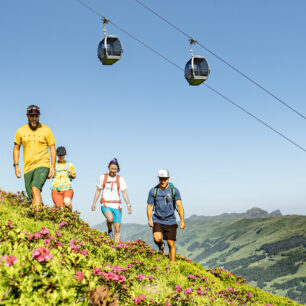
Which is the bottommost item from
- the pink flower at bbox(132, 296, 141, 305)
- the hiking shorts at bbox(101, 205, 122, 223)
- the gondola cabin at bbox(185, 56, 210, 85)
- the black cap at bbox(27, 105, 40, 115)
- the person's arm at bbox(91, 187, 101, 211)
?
the pink flower at bbox(132, 296, 141, 305)

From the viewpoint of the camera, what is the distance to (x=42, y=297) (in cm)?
271

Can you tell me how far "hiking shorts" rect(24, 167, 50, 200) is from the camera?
8.95 metres

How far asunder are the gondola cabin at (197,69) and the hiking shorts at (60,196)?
5.43m

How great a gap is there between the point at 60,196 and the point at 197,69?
20.0 feet

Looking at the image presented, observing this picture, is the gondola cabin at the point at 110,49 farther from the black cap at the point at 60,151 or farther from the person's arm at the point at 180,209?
the person's arm at the point at 180,209

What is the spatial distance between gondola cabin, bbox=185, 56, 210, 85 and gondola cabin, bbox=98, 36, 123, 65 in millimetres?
2387

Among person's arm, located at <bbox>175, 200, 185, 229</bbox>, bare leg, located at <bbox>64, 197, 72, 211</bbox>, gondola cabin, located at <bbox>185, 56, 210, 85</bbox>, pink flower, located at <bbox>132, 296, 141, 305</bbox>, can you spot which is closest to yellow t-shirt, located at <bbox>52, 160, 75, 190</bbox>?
bare leg, located at <bbox>64, 197, 72, 211</bbox>

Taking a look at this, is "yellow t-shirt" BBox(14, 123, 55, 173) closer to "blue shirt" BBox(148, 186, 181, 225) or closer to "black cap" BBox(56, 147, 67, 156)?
"black cap" BBox(56, 147, 67, 156)

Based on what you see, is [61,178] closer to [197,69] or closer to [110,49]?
[110,49]

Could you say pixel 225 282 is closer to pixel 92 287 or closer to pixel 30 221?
pixel 30 221

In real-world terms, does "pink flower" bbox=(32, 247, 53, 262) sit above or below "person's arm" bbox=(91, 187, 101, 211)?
below

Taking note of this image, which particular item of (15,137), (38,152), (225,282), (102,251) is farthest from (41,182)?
(225,282)

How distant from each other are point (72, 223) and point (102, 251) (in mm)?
2094

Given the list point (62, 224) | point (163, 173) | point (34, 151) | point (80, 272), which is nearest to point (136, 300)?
point (80, 272)
